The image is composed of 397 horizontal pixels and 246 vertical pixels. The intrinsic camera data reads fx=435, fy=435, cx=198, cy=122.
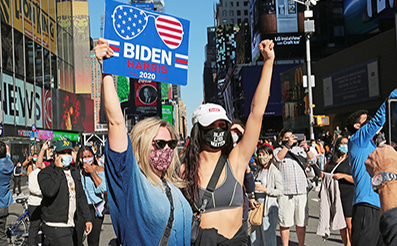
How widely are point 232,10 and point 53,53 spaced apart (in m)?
142

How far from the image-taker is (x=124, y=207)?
2348 mm

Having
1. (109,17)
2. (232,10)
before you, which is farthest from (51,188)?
(232,10)

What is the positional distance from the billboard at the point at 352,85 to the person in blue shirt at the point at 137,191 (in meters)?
37.2

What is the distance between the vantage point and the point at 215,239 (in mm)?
3309

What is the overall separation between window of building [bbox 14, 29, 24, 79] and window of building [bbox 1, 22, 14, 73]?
1.12 meters

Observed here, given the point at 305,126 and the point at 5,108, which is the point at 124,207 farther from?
the point at 305,126

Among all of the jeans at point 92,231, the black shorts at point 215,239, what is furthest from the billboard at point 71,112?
the black shorts at point 215,239

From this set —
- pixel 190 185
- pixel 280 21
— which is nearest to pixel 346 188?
pixel 190 185

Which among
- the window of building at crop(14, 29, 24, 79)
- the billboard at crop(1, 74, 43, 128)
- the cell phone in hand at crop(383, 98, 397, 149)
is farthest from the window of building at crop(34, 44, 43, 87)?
the cell phone in hand at crop(383, 98, 397, 149)

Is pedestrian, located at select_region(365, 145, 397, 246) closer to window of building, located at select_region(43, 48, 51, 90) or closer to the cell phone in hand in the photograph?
the cell phone in hand

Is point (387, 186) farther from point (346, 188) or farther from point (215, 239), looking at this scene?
point (346, 188)

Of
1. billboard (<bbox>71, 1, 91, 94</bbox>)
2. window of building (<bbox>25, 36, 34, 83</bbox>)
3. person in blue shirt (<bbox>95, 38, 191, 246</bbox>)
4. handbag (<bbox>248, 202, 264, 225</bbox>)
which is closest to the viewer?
person in blue shirt (<bbox>95, 38, 191, 246</bbox>)

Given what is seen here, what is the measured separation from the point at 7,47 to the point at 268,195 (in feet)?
93.1

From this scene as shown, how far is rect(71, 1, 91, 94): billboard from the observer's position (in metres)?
56.7
